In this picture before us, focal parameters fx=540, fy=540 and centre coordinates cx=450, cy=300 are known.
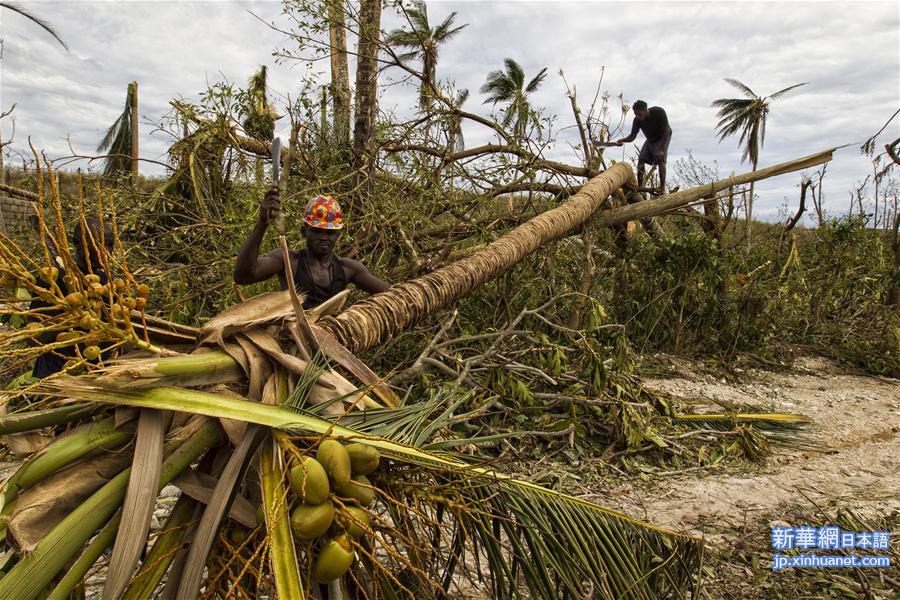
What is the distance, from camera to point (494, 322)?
498 cm

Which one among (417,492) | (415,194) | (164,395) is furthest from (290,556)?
(415,194)

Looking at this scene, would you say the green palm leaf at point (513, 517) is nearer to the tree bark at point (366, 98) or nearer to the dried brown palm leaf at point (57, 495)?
the dried brown palm leaf at point (57, 495)

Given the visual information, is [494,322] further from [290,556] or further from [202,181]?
[290,556]

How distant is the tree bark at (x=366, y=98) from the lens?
14.9ft

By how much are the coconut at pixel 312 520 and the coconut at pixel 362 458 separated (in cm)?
10

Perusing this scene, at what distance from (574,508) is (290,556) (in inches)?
30.1

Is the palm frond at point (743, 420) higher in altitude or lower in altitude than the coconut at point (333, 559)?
lower

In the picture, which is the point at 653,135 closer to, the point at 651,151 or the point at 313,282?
the point at 651,151

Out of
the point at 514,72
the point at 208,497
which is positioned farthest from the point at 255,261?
the point at 514,72

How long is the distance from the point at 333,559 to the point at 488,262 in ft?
7.19

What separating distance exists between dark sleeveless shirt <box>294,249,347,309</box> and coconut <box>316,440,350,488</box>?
1.69 m

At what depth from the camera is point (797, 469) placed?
12.4 ft

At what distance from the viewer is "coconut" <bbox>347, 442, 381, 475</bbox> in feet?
3.58

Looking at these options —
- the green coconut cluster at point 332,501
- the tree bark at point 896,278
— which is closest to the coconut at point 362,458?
the green coconut cluster at point 332,501
